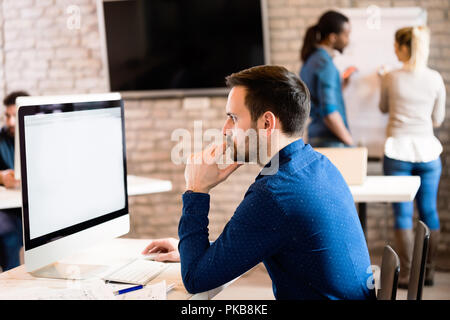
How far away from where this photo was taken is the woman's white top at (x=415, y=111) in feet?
11.7

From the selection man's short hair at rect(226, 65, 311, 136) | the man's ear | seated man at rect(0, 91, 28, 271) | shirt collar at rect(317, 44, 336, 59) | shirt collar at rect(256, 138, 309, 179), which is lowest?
seated man at rect(0, 91, 28, 271)

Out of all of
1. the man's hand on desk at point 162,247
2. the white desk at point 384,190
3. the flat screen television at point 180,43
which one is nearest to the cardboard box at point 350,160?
the white desk at point 384,190

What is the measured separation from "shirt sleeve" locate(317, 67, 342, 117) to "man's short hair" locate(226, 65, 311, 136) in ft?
6.79

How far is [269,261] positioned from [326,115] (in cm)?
225

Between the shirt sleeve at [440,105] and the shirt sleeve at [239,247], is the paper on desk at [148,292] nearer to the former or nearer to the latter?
the shirt sleeve at [239,247]

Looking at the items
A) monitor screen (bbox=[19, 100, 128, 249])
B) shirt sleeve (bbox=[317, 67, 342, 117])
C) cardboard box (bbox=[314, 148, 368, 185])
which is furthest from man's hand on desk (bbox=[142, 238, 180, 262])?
shirt sleeve (bbox=[317, 67, 342, 117])

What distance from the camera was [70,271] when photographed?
1.77 m

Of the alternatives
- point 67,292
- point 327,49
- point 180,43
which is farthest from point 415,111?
point 67,292

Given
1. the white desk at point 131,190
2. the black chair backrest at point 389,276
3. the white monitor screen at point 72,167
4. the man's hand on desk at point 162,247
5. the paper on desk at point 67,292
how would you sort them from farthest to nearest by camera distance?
the white desk at point 131,190
the man's hand on desk at point 162,247
the white monitor screen at point 72,167
the paper on desk at point 67,292
the black chair backrest at point 389,276

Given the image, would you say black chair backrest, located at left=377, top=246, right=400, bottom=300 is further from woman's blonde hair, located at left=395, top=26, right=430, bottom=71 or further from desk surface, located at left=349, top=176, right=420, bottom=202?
woman's blonde hair, located at left=395, top=26, right=430, bottom=71

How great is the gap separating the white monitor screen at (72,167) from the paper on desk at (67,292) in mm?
143

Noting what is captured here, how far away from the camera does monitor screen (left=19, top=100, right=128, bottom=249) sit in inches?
62.9

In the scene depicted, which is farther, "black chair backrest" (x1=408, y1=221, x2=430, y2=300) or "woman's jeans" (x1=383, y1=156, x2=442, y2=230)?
"woman's jeans" (x1=383, y1=156, x2=442, y2=230)
